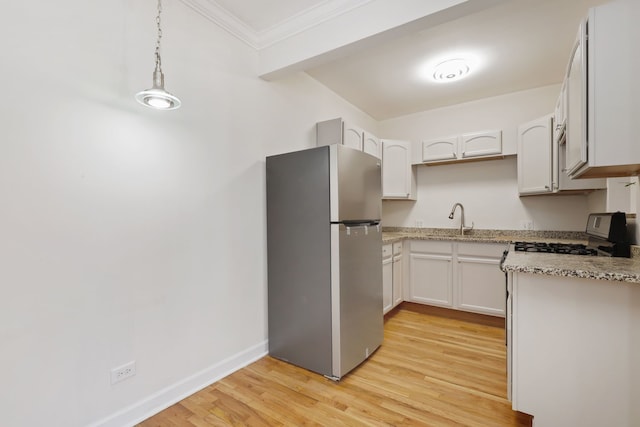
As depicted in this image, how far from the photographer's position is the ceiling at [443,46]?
203 cm

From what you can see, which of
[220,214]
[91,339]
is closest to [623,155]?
[220,214]

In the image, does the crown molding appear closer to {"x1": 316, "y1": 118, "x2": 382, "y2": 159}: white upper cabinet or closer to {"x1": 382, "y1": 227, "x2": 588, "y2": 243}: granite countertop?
{"x1": 316, "y1": 118, "x2": 382, "y2": 159}: white upper cabinet

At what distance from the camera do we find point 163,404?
1736 mm

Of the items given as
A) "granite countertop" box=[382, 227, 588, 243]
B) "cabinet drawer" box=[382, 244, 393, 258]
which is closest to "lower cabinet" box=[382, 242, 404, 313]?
"cabinet drawer" box=[382, 244, 393, 258]

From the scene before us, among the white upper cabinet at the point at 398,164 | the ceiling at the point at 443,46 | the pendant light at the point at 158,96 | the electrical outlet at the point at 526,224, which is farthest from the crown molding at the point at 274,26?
the electrical outlet at the point at 526,224

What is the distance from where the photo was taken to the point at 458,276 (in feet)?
10.6

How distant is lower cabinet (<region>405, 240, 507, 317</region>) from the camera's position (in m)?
3.05

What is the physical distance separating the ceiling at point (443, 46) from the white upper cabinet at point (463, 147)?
20.1 inches

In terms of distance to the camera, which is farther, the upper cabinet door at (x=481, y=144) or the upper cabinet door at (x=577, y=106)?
the upper cabinet door at (x=481, y=144)

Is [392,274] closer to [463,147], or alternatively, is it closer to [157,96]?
[463,147]

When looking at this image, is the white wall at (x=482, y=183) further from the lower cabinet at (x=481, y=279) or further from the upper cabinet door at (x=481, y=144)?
the lower cabinet at (x=481, y=279)

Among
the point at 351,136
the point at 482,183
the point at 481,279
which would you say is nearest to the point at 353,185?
the point at 351,136

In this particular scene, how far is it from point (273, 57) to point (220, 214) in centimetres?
135

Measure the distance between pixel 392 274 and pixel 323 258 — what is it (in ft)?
4.82
